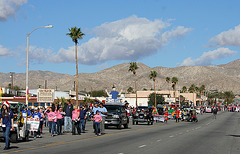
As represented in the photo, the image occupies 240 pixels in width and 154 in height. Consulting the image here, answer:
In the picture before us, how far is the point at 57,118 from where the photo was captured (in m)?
24.0

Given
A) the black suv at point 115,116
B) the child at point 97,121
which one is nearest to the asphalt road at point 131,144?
the child at point 97,121

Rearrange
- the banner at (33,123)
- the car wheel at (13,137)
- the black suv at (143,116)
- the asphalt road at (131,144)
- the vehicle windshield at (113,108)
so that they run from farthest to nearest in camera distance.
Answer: the black suv at (143,116), the vehicle windshield at (113,108), the banner at (33,123), the car wheel at (13,137), the asphalt road at (131,144)

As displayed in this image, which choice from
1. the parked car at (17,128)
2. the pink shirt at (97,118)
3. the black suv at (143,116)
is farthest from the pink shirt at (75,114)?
the black suv at (143,116)

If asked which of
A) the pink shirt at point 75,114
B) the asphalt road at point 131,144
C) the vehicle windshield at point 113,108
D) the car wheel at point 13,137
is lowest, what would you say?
the asphalt road at point 131,144

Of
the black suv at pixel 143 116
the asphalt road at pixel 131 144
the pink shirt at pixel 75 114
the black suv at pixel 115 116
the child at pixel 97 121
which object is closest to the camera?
the asphalt road at pixel 131 144

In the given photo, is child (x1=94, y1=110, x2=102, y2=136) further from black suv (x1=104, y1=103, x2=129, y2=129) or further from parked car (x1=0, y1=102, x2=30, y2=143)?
black suv (x1=104, y1=103, x2=129, y2=129)

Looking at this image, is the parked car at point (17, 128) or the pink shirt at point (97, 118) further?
the pink shirt at point (97, 118)

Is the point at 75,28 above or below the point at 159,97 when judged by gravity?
above

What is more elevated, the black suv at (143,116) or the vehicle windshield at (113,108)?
the vehicle windshield at (113,108)

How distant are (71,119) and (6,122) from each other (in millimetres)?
10148

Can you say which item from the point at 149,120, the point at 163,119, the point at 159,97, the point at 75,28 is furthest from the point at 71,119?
the point at 159,97

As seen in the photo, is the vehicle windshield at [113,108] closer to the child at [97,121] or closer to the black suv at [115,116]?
the black suv at [115,116]

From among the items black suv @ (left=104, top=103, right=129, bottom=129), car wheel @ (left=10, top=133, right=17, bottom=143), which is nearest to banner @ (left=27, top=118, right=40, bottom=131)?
A: car wheel @ (left=10, top=133, right=17, bottom=143)

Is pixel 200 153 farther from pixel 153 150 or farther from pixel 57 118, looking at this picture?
pixel 57 118
